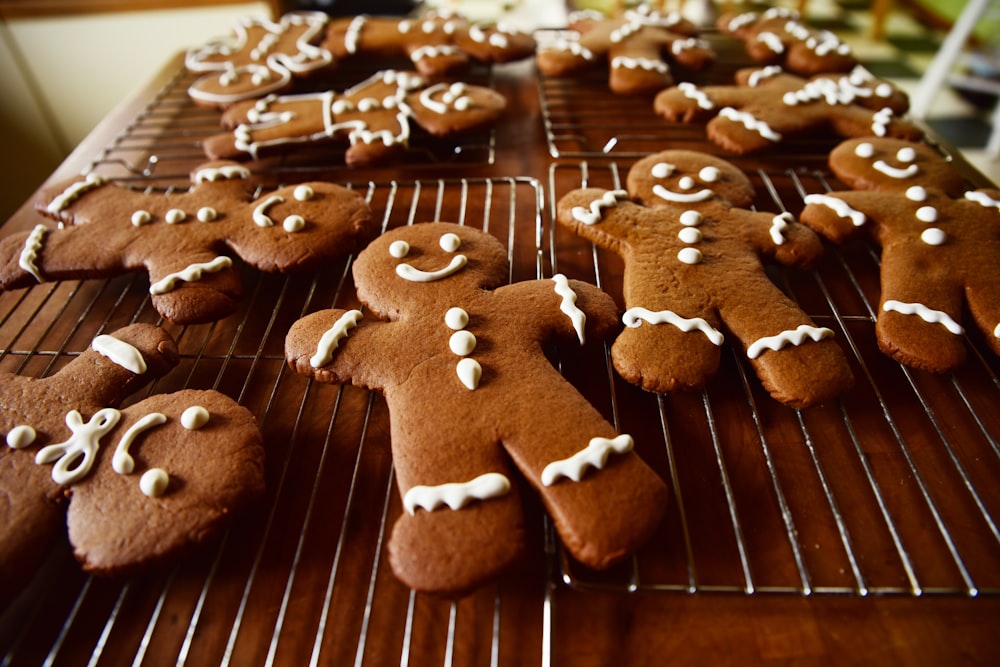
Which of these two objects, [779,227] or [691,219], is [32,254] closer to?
[691,219]

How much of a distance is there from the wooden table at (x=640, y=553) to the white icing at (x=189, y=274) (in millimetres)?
100

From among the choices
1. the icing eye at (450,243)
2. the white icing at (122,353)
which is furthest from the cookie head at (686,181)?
the white icing at (122,353)

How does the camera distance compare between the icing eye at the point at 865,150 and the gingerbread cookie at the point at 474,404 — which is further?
the icing eye at the point at 865,150

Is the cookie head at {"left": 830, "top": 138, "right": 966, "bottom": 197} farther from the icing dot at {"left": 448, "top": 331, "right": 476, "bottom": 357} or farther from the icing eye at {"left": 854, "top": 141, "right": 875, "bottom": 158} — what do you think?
the icing dot at {"left": 448, "top": 331, "right": 476, "bottom": 357}

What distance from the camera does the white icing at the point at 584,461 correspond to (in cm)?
91

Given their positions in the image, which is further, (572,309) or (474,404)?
(572,309)

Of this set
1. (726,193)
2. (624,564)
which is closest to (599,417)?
(624,564)

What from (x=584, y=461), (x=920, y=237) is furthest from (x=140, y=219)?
(x=920, y=237)

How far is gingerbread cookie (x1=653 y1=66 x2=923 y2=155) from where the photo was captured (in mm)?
1746

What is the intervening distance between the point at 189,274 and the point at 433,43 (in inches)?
53.5

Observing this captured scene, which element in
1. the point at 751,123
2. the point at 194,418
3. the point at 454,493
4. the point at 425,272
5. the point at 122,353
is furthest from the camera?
the point at 751,123

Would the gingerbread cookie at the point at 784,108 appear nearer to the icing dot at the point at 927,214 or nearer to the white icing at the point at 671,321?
the icing dot at the point at 927,214

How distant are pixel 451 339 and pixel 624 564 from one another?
47 cm

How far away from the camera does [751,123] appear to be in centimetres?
175
